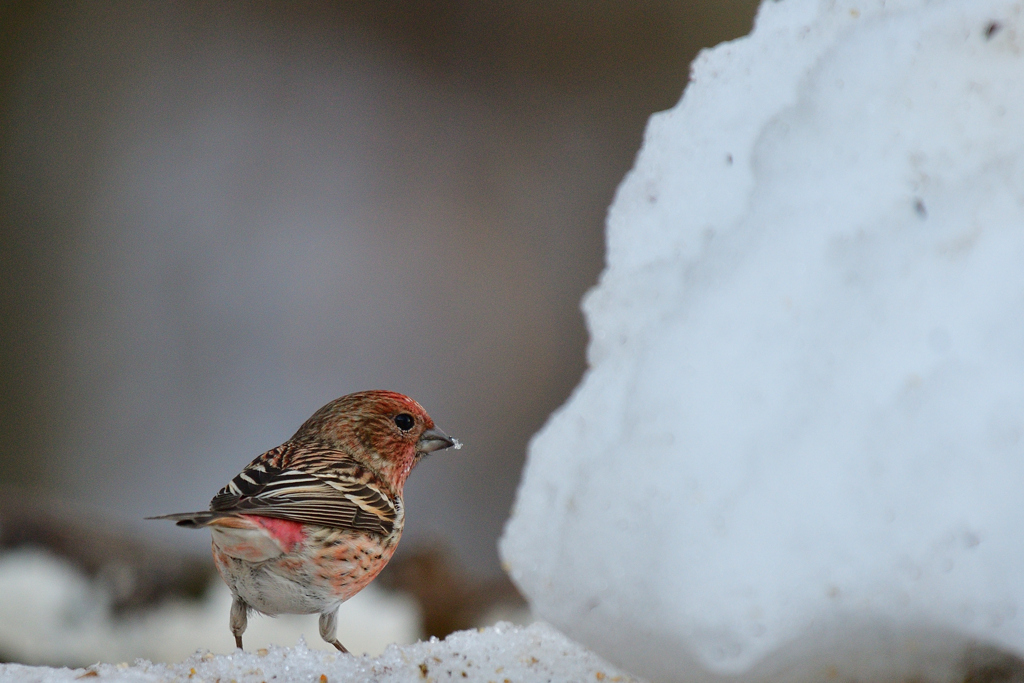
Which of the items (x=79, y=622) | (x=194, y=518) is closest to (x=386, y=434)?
(x=194, y=518)

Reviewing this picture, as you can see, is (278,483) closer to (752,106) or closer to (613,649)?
(613,649)

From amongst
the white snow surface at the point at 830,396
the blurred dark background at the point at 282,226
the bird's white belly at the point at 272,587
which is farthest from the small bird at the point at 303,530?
the blurred dark background at the point at 282,226

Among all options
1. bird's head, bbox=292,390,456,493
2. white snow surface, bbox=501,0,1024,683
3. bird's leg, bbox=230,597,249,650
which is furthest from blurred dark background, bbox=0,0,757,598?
white snow surface, bbox=501,0,1024,683

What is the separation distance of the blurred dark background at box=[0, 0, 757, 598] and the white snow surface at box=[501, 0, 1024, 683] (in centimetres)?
147

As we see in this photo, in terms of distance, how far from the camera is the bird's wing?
67cm

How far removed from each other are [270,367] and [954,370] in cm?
175

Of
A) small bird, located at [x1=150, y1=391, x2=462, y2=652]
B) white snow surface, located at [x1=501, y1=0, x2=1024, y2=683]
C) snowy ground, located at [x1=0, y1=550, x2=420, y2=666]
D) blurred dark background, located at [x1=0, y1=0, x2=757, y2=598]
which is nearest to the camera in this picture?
white snow surface, located at [x1=501, y1=0, x2=1024, y2=683]

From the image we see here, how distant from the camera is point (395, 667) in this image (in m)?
0.54

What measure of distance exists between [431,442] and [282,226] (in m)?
1.24

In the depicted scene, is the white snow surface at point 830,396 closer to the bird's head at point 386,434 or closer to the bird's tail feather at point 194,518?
the bird's tail feather at point 194,518

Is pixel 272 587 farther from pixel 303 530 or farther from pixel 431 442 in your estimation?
pixel 431 442

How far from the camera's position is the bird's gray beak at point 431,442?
83 centimetres

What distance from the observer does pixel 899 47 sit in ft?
1.39

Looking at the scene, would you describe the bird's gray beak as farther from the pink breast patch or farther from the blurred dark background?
the blurred dark background
